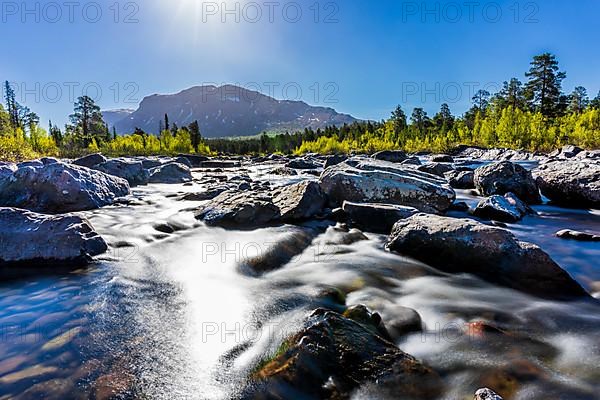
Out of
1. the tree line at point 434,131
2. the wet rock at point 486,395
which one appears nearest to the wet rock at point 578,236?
the wet rock at point 486,395

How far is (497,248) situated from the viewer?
536 centimetres

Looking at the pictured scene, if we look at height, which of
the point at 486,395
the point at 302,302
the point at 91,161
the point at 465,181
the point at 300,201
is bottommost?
the point at 302,302

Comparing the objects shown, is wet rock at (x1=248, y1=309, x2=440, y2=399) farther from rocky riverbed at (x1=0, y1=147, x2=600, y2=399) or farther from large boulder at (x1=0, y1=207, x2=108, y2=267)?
large boulder at (x1=0, y1=207, x2=108, y2=267)

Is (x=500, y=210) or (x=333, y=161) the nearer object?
(x=500, y=210)

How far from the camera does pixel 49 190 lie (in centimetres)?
1012

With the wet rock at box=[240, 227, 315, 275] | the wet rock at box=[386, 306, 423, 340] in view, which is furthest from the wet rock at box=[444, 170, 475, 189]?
the wet rock at box=[386, 306, 423, 340]

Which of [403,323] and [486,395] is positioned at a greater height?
[486,395]

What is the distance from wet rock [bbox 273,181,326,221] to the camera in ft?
30.0

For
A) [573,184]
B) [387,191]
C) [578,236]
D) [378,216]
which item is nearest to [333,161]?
[573,184]

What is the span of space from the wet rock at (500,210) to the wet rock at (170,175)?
647 inches

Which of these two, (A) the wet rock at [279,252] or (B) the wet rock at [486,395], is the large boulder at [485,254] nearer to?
(A) the wet rock at [279,252]

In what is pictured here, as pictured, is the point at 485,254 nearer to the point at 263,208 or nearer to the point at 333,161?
the point at 263,208

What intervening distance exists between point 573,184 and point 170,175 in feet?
63.6

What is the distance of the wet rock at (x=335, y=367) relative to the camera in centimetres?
283
